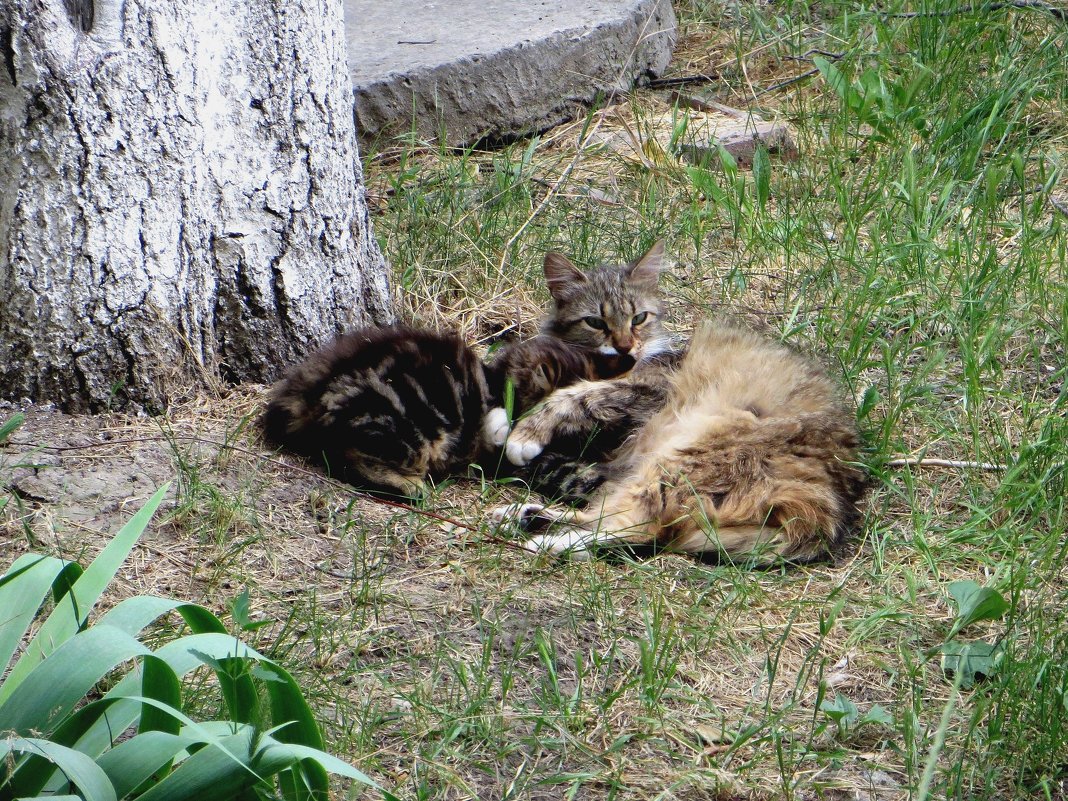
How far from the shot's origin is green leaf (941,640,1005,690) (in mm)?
2721

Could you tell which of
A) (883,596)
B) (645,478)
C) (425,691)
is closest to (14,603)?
(425,691)

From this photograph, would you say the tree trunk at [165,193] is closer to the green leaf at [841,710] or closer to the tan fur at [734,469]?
the tan fur at [734,469]

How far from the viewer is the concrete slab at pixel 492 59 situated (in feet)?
19.6

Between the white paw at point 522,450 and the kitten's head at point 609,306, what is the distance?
642mm

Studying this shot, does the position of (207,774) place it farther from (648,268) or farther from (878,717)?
(648,268)

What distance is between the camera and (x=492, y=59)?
6129 mm

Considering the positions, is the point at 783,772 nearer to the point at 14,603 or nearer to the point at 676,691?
the point at 676,691

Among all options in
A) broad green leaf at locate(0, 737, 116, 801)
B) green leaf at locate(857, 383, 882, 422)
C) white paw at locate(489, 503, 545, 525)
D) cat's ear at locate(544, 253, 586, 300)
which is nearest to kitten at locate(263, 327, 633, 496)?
white paw at locate(489, 503, 545, 525)

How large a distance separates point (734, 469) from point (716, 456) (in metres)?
0.08

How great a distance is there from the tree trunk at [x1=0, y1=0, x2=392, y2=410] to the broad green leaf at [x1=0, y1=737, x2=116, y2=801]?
202cm

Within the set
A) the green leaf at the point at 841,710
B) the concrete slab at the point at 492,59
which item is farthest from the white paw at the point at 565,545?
the concrete slab at the point at 492,59

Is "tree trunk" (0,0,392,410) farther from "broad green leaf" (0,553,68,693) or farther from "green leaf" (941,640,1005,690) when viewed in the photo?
"green leaf" (941,640,1005,690)

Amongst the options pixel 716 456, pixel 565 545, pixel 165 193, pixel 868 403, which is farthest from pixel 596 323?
pixel 165 193

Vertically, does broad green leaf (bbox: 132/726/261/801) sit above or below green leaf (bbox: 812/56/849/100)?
below
